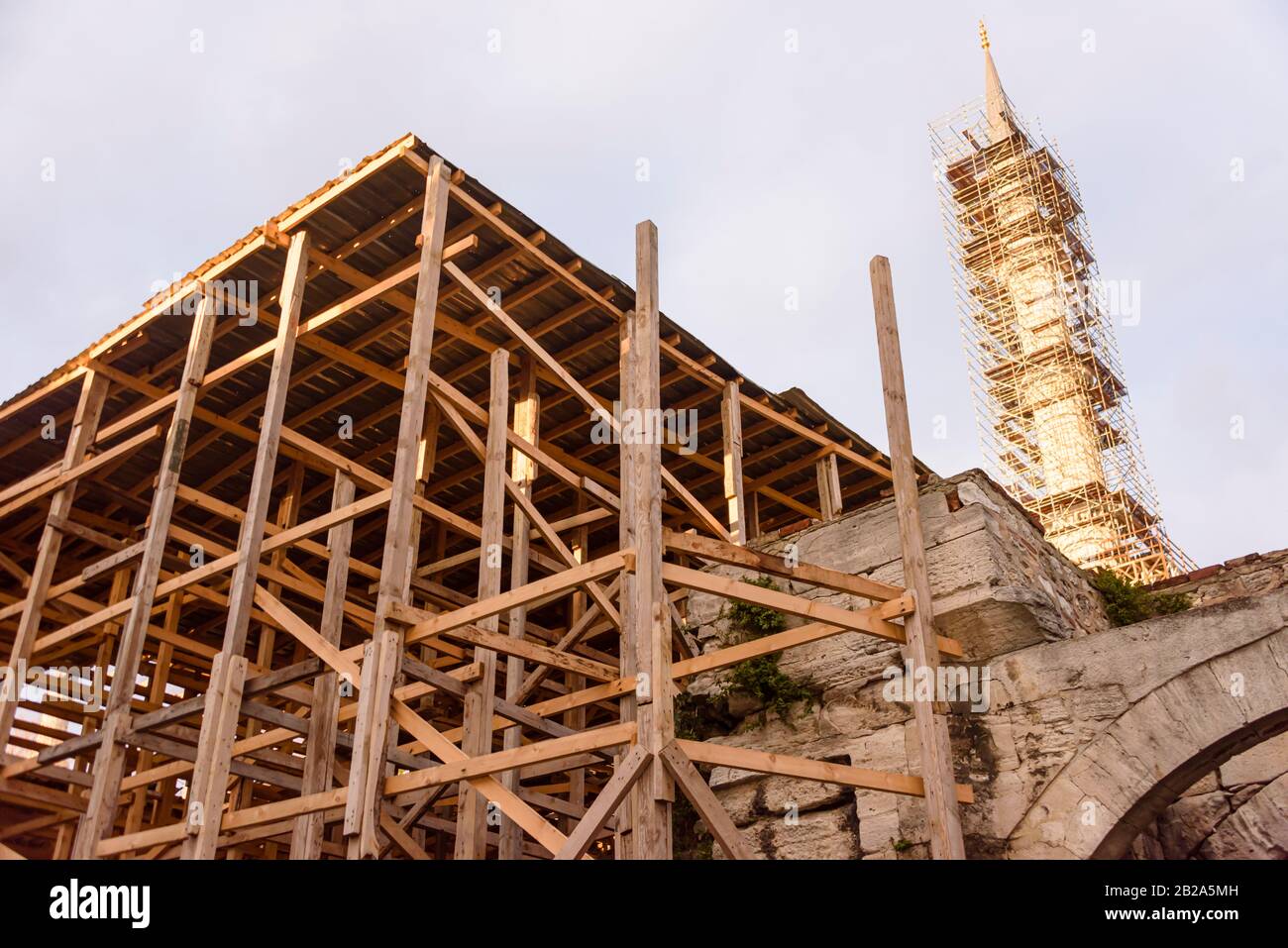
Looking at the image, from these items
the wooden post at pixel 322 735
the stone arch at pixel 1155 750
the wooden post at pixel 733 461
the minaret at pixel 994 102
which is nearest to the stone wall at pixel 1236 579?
the stone arch at pixel 1155 750

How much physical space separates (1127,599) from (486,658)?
5.73 meters

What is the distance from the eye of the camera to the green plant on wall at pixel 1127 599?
10250 millimetres

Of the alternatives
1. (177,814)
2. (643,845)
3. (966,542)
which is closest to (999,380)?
(177,814)

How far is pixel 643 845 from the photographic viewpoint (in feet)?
21.4

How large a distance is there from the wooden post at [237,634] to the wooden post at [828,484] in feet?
23.3

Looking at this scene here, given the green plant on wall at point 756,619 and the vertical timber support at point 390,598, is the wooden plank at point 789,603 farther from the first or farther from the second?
the vertical timber support at point 390,598

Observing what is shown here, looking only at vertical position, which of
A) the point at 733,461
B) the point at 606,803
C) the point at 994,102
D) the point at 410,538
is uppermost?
the point at 994,102

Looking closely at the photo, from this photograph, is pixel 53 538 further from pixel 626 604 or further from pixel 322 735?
pixel 626 604

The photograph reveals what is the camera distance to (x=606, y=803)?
6.53 metres

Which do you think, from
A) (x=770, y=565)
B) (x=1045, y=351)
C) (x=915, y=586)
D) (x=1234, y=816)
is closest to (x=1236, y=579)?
(x=1234, y=816)

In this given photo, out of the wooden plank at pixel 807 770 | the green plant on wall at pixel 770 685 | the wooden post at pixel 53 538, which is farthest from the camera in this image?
the wooden post at pixel 53 538

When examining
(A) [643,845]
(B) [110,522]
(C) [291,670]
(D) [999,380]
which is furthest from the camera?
(D) [999,380]
